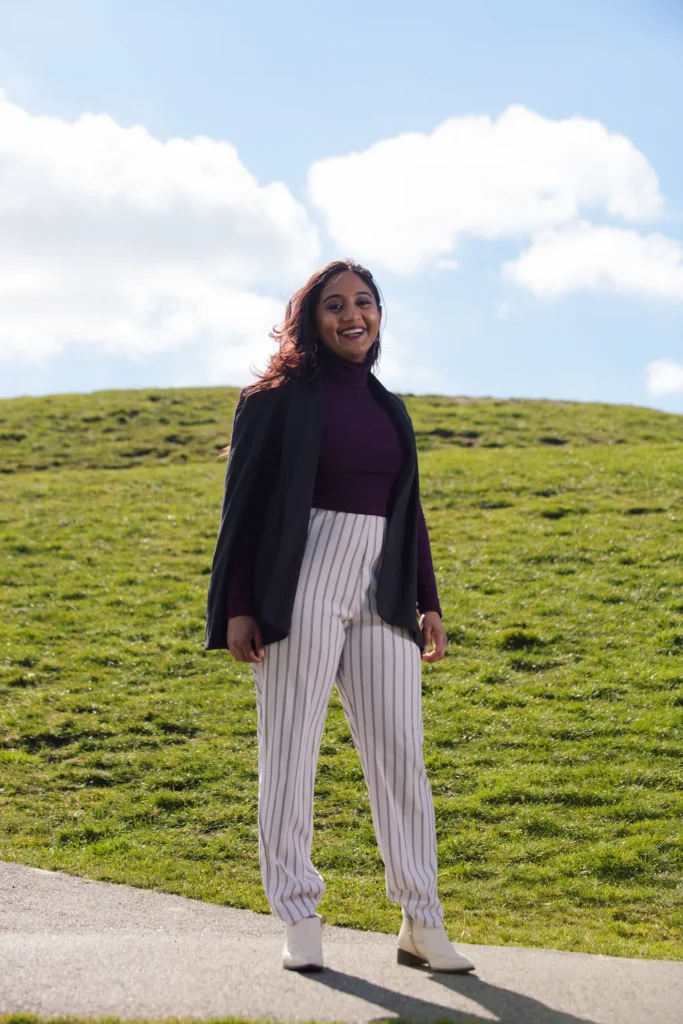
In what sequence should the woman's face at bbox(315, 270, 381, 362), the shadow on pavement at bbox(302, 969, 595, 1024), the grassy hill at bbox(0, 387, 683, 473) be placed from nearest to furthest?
the shadow on pavement at bbox(302, 969, 595, 1024)
the woman's face at bbox(315, 270, 381, 362)
the grassy hill at bbox(0, 387, 683, 473)

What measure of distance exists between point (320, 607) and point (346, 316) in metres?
1.14

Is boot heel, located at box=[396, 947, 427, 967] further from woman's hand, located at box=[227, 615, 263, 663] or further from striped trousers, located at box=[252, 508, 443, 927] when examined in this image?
woman's hand, located at box=[227, 615, 263, 663]

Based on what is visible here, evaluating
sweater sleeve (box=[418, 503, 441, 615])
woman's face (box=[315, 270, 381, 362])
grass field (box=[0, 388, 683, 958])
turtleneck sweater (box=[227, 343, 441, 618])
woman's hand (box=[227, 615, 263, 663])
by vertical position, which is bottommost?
grass field (box=[0, 388, 683, 958])

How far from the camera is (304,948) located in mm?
4047

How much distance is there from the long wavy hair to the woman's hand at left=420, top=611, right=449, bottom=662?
1.06 metres

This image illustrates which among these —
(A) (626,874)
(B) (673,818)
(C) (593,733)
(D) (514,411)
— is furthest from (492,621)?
(D) (514,411)

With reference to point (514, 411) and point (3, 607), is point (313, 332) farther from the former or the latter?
point (514, 411)

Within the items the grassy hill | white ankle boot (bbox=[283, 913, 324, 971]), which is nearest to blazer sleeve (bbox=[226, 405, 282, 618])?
white ankle boot (bbox=[283, 913, 324, 971])

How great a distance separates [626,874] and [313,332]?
13.7ft

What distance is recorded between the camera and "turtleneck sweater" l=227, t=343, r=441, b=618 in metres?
4.23

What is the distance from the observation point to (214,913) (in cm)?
592

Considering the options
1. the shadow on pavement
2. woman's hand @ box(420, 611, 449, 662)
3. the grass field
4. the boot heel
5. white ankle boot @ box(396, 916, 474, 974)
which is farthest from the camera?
the grass field

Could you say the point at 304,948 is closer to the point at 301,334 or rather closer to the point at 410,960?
the point at 410,960

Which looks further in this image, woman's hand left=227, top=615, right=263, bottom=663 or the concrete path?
woman's hand left=227, top=615, right=263, bottom=663
